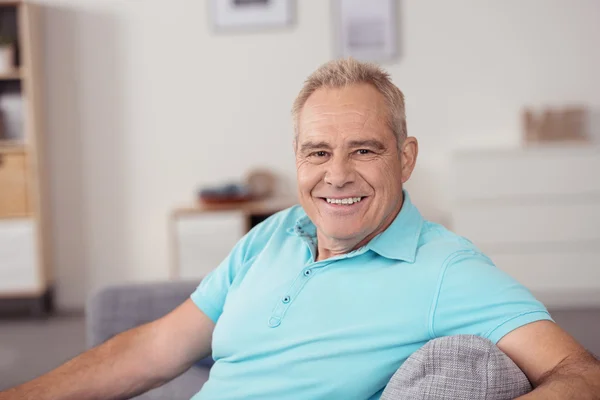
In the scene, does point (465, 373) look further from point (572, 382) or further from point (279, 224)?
point (279, 224)

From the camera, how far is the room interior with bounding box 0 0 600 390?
4.35m

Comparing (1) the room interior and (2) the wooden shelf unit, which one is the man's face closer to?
(1) the room interior

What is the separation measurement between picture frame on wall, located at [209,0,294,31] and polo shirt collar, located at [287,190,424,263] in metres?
3.45

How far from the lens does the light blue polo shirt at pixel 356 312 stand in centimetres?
125

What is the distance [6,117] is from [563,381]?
14.9ft

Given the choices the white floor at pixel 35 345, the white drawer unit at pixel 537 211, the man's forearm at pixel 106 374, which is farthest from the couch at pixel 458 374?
the white drawer unit at pixel 537 211

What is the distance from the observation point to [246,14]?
483 cm

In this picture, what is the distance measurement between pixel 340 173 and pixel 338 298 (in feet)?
0.79

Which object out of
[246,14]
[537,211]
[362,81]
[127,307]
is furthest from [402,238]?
[246,14]

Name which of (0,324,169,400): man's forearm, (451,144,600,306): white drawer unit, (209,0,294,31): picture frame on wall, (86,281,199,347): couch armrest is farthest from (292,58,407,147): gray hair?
(209,0,294,31): picture frame on wall

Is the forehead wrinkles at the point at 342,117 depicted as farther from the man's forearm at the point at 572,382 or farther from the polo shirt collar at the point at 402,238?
the man's forearm at the point at 572,382

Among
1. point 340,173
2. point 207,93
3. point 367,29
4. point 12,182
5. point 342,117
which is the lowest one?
point 12,182

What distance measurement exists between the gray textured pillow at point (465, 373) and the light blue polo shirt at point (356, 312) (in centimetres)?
8

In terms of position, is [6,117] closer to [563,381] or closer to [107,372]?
[107,372]
